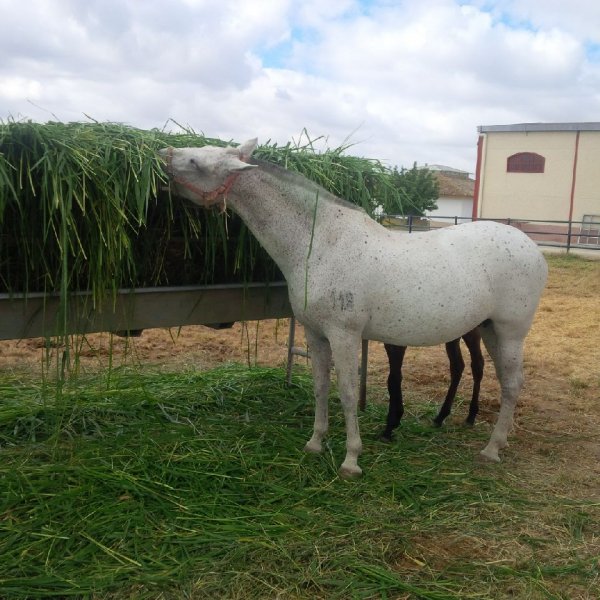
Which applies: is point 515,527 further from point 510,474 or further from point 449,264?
point 449,264

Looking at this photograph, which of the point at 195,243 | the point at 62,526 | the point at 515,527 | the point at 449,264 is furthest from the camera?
the point at 195,243

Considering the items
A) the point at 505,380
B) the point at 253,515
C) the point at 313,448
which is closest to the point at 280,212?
the point at 313,448

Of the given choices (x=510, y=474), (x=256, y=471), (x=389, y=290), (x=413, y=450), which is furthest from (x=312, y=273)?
(x=510, y=474)

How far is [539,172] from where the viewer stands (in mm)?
24141

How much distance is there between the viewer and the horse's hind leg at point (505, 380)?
387cm

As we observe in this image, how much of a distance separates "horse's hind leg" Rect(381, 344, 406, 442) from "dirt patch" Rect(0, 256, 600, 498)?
74 cm

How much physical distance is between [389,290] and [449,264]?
40 cm

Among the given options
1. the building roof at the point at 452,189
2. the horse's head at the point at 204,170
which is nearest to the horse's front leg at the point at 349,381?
the horse's head at the point at 204,170

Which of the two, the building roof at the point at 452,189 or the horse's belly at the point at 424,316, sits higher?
the building roof at the point at 452,189

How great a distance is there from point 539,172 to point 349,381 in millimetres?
23040

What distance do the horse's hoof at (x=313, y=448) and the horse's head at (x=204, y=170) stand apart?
4.90 ft

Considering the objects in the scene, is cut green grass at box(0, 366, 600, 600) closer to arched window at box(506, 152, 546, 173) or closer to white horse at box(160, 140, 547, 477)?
white horse at box(160, 140, 547, 477)

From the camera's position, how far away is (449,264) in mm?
3574

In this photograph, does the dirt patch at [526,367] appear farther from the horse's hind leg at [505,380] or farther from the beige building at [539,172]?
the beige building at [539,172]
